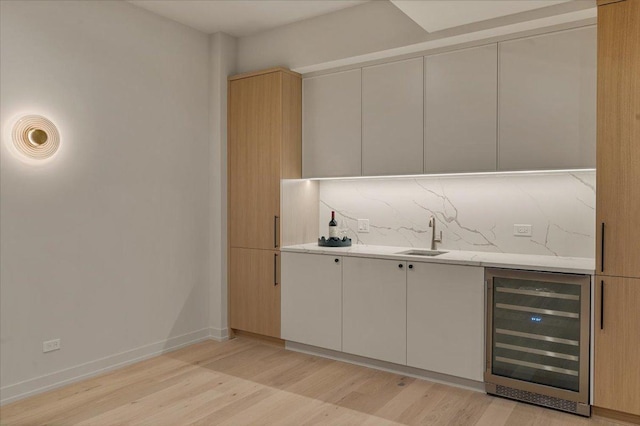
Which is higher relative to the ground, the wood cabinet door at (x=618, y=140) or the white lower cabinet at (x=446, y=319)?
the wood cabinet door at (x=618, y=140)

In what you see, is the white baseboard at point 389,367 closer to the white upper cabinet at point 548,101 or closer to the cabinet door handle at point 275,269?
the cabinet door handle at point 275,269

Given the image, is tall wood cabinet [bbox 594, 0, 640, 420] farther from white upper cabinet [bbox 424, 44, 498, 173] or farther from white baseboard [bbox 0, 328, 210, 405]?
white baseboard [bbox 0, 328, 210, 405]

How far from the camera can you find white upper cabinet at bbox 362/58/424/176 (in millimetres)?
3771

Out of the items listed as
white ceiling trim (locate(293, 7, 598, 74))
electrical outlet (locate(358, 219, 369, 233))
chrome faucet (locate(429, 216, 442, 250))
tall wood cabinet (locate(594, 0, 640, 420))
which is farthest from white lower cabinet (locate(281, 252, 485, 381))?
white ceiling trim (locate(293, 7, 598, 74))

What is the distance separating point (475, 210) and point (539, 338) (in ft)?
3.76

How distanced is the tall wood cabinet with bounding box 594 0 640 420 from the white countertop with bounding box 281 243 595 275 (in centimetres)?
19

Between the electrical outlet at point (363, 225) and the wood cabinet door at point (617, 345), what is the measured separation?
6.54 feet

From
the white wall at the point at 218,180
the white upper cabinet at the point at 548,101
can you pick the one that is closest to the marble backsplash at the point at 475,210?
the white upper cabinet at the point at 548,101

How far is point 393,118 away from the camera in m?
3.89

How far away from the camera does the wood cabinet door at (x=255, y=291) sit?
4258 millimetres

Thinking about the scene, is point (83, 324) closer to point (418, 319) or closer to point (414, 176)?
point (418, 319)

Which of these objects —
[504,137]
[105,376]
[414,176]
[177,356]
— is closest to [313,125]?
[414,176]

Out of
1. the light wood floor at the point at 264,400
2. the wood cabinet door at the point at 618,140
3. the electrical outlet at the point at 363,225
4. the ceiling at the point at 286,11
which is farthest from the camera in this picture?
the electrical outlet at the point at 363,225

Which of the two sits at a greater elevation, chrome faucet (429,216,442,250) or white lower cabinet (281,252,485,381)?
chrome faucet (429,216,442,250)
